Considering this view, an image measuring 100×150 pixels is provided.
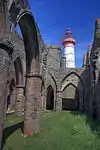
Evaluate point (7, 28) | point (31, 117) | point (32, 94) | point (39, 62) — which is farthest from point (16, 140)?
point (7, 28)

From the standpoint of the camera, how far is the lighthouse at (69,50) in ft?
91.2

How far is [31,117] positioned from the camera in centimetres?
623

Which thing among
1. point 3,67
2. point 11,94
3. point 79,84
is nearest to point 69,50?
point 79,84

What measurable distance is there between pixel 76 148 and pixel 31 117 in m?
2.40

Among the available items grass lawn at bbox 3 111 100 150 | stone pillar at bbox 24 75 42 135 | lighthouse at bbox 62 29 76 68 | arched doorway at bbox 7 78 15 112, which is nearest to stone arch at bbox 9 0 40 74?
stone pillar at bbox 24 75 42 135

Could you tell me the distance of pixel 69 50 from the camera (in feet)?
93.6

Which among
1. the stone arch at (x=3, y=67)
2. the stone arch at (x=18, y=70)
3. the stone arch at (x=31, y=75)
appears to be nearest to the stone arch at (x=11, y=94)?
the stone arch at (x=18, y=70)

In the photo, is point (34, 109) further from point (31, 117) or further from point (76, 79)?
point (76, 79)

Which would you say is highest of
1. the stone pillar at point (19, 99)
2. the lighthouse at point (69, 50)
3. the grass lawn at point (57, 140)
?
the lighthouse at point (69, 50)

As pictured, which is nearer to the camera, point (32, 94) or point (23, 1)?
point (23, 1)

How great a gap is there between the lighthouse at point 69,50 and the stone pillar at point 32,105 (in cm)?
2146

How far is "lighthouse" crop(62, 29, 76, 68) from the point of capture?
27.8 metres

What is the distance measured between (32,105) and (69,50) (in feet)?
76.3

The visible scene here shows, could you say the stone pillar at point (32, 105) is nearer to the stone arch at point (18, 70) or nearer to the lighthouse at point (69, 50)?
the stone arch at point (18, 70)
